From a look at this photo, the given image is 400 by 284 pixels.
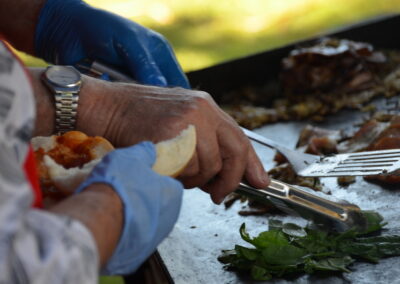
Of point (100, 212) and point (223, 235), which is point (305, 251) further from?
point (100, 212)

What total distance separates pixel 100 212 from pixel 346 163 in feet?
4.22

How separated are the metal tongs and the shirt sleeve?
104cm

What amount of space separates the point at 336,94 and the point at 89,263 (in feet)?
8.66

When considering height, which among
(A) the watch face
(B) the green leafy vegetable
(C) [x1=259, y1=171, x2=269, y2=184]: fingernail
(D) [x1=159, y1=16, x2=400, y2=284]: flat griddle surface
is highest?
(A) the watch face

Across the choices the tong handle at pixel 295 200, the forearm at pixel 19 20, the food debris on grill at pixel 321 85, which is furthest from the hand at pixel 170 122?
the food debris on grill at pixel 321 85

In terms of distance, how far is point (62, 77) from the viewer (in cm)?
183

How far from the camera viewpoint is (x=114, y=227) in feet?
Answer: 4.26

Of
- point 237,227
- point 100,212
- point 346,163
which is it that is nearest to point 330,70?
point 346,163

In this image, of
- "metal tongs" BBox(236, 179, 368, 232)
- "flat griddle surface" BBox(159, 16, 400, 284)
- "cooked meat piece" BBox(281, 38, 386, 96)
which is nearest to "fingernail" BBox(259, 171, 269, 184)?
"metal tongs" BBox(236, 179, 368, 232)

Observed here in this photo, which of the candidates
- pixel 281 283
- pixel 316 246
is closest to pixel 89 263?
pixel 281 283

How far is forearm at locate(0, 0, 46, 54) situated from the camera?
107 inches

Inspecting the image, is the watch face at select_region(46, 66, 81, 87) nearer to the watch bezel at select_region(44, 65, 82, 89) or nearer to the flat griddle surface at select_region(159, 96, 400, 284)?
the watch bezel at select_region(44, 65, 82, 89)

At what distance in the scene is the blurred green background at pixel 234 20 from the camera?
6.36 m

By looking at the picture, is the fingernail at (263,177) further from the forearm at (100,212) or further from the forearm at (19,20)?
the forearm at (19,20)
